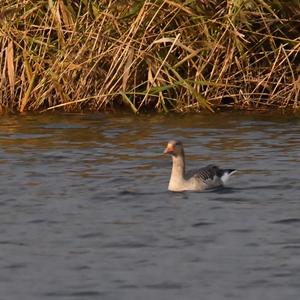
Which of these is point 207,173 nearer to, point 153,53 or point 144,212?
point 144,212

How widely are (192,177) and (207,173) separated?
0.15 meters

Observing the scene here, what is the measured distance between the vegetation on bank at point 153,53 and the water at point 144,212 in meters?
0.40

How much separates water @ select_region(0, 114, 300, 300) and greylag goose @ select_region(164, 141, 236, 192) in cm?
12

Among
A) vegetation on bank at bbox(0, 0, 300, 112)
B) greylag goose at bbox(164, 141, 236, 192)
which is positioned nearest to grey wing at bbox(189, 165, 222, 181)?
greylag goose at bbox(164, 141, 236, 192)

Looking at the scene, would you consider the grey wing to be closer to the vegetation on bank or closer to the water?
the water

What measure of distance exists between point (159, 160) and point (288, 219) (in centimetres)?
401

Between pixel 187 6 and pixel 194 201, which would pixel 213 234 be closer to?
pixel 194 201

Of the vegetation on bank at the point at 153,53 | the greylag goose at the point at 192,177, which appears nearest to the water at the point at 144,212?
the greylag goose at the point at 192,177

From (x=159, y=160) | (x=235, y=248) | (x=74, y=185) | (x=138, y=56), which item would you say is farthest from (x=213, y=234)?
(x=138, y=56)

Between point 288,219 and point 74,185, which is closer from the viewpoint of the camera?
point 288,219

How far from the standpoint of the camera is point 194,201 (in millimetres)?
12445

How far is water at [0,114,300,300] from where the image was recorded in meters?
9.20

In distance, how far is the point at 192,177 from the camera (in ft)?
42.8

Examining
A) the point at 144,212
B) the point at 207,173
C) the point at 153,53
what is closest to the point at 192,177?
the point at 207,173
